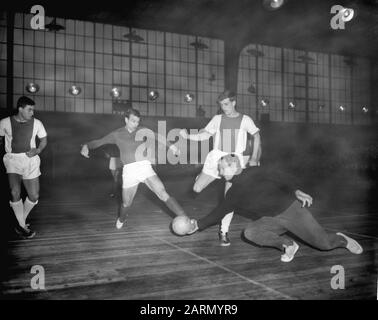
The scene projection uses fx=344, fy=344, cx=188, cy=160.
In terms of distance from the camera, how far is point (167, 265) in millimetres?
3318

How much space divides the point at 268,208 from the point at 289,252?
49 cm

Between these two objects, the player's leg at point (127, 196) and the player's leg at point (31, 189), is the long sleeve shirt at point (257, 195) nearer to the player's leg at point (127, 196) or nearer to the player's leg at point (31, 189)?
the player's leg at point (127, 196)

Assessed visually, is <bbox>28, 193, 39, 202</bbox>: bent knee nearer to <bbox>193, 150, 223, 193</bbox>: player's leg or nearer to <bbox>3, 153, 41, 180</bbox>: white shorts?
<bbox>3, 153, 41, 180</bbox>: white shorts

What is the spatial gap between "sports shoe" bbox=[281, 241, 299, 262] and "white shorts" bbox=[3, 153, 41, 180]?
126 inches

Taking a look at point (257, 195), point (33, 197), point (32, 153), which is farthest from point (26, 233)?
point (257, 195)

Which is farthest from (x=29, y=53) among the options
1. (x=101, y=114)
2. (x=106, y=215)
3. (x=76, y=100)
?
(x=106, y=215)

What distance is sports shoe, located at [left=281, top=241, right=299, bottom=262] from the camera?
3305mm

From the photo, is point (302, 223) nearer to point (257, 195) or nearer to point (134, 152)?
point (257, 195)

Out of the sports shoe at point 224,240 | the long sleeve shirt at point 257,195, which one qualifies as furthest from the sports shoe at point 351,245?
the sports shoe at point 224,240

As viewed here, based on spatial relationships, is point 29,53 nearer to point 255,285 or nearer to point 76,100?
point 76,100

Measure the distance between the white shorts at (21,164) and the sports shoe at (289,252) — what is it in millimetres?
3197

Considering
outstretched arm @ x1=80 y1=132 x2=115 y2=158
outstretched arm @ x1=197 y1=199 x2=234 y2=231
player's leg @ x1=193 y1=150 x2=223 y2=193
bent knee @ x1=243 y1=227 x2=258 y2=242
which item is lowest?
bent knee @ x1=243 y1=227 x2=258 y2=242

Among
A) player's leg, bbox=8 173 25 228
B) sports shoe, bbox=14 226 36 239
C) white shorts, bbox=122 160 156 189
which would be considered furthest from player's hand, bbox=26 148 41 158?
white shorts, bbox=122 160 156 189
